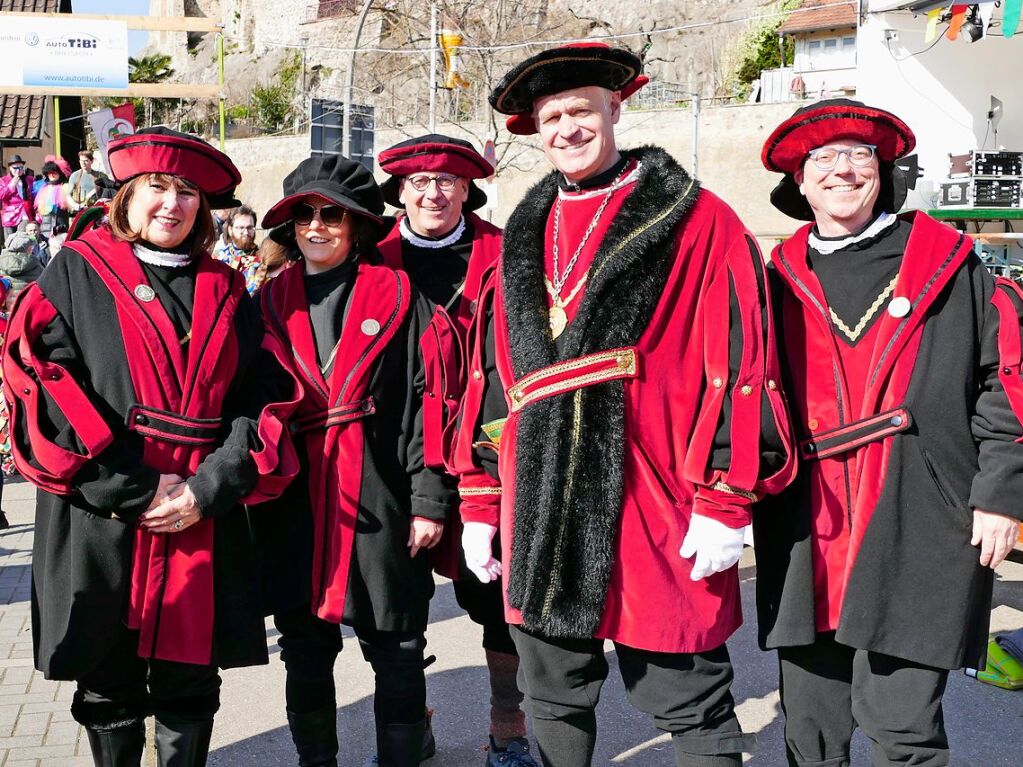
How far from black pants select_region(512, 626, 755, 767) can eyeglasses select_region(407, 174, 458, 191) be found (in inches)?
63.8

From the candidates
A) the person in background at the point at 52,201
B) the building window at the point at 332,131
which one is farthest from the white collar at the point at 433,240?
the person in background at the point at 52,201

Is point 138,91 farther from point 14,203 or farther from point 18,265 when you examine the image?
point 18,265

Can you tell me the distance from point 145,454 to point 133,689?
2.18 ft

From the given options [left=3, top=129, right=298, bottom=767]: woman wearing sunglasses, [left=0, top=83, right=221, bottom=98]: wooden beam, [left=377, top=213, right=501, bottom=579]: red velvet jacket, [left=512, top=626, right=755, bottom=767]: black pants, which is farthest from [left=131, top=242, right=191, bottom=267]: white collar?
[left=0, top=83, right=221, bottom=98]: wooden beam

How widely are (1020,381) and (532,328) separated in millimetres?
1102

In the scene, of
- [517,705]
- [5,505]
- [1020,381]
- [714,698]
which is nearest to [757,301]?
[1020,381]

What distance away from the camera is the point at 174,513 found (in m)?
2.65

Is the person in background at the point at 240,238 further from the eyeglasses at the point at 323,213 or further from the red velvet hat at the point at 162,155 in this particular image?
the red velvet hat at the point at 162,155

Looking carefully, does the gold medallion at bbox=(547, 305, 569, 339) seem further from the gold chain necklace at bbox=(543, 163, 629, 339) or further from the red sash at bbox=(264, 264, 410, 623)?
the red sash at bbox=(264, 264, 410, 623)

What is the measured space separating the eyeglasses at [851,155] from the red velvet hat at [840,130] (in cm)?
2

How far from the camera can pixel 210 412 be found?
278cm

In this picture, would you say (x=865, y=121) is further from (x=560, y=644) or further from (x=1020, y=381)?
(x=560, y=644)

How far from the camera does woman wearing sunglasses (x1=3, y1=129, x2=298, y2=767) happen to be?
8.54ft

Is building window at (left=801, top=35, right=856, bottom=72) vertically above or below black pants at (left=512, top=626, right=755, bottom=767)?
above
